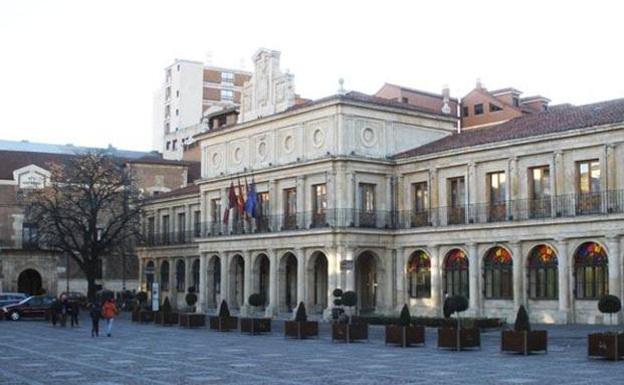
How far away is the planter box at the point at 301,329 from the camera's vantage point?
33719mm

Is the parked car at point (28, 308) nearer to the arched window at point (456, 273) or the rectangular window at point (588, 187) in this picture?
the arched window at point (456, 273)

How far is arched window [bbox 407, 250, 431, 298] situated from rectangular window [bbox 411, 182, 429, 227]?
59.7 inches

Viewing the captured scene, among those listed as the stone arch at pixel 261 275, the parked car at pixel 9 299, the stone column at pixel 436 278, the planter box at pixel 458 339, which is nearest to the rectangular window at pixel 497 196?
the stone column at pixel 436 278

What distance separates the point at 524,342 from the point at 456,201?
20788mm

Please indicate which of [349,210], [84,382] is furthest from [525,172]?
[84,382]

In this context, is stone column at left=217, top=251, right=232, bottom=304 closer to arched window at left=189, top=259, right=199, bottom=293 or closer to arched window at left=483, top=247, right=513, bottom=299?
arched window at left=189, top=259, right=199, bottom=293

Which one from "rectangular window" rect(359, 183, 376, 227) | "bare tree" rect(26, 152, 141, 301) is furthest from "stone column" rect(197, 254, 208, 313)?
"rectangular window" rect(359, 183, 376, 227)

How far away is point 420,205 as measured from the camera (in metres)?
48.4

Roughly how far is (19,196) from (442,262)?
38567mm

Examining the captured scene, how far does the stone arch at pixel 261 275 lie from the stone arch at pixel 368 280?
5.25 m

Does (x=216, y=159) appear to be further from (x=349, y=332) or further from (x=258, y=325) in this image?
(x=349, y=332)

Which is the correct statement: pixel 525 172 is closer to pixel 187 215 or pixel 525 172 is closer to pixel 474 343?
pixel 474 343

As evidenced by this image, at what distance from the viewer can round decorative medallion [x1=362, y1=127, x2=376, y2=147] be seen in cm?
4875

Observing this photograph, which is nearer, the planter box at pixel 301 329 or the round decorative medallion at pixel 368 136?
the planter box at pixel 301 329
